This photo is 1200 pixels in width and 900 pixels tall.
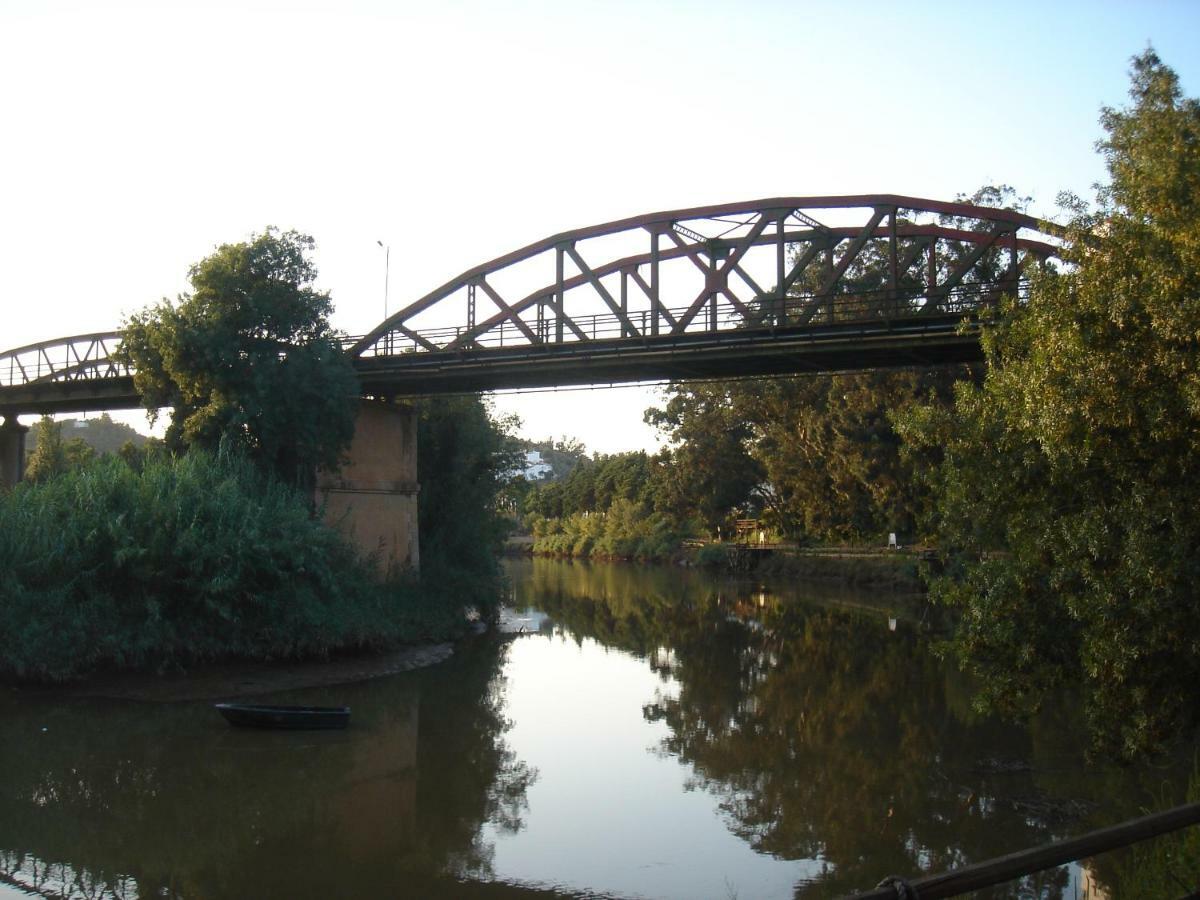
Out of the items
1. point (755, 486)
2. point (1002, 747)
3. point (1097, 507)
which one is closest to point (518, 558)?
point (755, 486)

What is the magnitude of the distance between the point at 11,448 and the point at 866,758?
125 feet

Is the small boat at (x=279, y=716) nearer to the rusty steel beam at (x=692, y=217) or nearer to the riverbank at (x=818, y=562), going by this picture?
the rusty steel beam at (x=692, y=217)

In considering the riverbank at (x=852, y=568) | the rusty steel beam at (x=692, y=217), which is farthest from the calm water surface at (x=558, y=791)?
the riverbank at (x=852, y=568)

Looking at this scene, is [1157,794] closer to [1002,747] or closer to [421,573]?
[1002,747]

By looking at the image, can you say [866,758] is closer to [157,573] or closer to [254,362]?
[157,573]

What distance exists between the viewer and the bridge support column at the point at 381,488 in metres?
33.5

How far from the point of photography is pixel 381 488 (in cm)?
3466

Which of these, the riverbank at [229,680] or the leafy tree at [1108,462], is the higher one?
the leafy tree at [1108,462]

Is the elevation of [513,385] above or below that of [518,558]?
above

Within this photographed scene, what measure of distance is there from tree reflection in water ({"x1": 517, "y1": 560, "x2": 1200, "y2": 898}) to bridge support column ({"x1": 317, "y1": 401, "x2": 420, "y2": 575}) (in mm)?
8473

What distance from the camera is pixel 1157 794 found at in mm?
15586

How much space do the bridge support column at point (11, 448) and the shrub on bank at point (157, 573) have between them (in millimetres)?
17312

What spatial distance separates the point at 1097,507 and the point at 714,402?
5789 centimetres

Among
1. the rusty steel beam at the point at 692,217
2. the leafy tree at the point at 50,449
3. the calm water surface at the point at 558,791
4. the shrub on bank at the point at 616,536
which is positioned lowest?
the calm water surface at the point at 558,791
